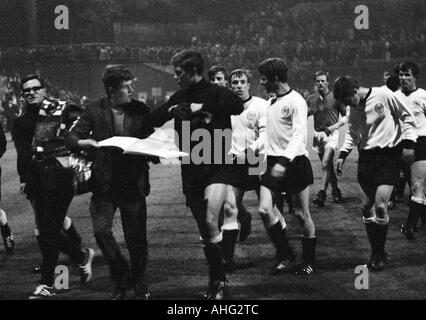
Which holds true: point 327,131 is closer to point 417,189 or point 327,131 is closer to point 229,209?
point 417,189

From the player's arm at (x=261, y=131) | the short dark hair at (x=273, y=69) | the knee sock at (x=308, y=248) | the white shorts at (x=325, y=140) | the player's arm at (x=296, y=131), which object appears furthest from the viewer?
the white shorts at (x=325, y=140)

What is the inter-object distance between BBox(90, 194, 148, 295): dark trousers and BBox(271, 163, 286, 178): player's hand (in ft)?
4.54

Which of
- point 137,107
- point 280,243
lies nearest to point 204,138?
point 137,107

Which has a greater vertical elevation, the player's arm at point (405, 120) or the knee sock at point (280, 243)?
the player's arm at point (405, 120)

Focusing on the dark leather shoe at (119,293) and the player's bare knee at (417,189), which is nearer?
the dark leather shoe at (119,293)

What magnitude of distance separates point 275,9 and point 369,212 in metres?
35.8

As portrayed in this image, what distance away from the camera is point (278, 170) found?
7.02 metres

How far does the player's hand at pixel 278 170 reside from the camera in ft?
23.0

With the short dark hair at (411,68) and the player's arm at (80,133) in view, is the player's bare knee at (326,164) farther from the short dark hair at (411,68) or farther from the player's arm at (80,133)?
the player's arm at (80,133)

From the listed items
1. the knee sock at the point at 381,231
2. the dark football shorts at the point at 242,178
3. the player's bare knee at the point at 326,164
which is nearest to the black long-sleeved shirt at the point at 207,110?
the dark football shorts at the point at 242,178

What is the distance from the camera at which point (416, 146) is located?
8.91 metres

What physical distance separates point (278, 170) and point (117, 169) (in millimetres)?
1584

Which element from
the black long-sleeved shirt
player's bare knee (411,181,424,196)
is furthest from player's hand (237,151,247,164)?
player's bare knee (411,181,424,196)

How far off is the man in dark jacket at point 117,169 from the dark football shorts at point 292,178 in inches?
55.7
